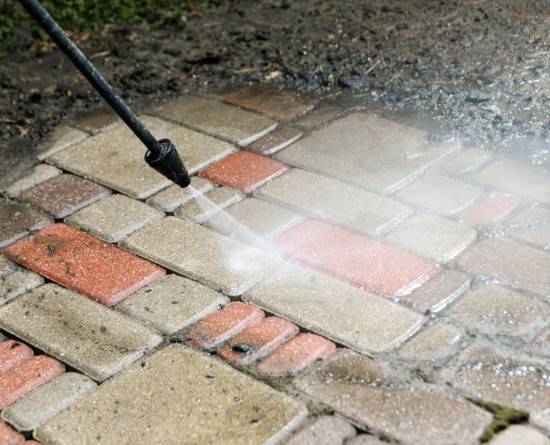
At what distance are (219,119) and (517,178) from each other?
4.80ft

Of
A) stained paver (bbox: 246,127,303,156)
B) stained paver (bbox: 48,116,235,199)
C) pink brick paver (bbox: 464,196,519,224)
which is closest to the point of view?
pink brick paver (bbox: 464,196,519,224)

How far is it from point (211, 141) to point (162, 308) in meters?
1.19

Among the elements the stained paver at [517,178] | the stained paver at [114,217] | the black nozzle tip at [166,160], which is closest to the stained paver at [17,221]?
the stained paver at [114,217]

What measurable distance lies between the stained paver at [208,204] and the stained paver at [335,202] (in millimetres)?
109

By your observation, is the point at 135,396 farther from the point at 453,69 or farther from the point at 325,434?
the point at 453,69

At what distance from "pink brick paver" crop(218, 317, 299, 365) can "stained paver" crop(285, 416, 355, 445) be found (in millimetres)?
316

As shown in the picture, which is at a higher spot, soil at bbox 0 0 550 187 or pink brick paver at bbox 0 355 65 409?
soil at bbox 0 0 550 187

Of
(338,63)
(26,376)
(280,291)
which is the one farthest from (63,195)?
(338,63)

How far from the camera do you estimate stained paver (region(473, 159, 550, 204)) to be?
2.64 meters

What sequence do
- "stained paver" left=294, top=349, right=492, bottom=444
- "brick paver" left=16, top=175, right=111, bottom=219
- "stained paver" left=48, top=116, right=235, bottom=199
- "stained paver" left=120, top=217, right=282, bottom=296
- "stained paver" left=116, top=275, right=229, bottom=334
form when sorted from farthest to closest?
"stained paver" left=48, top=116, right=235, bottom=199 → "brick paver" left=16, top=175, right=111, bottom=219 → "stained paver" left=120, top=217, right=282, bottom=296 → "stained paver" left=116, top=275, right=229, bottom=334 → "stained paver" left=294, top=349, right=492, bottom=444

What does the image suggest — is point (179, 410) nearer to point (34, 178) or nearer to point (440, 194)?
point (440, 194)

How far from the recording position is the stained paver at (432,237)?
237cm

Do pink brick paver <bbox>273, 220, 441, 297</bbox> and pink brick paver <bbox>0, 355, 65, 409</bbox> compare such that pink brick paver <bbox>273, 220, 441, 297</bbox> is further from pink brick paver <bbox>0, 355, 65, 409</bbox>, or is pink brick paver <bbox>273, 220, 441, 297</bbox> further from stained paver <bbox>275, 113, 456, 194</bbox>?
pink brick paver <bbox>0, 355, 65, 409</bbox>

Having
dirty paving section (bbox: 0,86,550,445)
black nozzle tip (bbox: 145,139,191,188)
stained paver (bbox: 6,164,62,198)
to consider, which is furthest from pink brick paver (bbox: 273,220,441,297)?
stained paver (bbox: 6,164,62,198)
